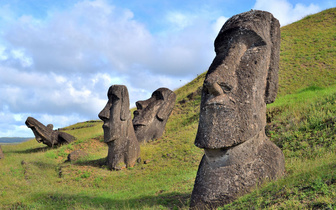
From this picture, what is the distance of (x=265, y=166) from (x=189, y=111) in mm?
16267

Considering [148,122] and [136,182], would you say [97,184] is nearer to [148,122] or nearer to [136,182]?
[136,182]

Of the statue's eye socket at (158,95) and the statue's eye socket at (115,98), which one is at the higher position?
the statue's eye socket at (158,95)

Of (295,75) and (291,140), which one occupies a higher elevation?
(295,75)

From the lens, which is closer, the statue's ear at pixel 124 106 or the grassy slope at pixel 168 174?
the grassy slope at pixel 168 174

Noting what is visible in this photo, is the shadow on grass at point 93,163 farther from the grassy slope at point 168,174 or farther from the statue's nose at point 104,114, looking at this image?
the statue's nose at point 104,114

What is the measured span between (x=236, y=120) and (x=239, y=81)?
2.60ft

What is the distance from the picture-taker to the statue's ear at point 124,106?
13.1m

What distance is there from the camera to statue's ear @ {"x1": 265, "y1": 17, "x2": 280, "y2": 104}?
255 inches

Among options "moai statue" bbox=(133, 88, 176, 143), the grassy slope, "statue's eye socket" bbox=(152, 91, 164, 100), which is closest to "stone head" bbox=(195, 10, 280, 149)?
the grassy slope

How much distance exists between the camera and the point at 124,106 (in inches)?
523

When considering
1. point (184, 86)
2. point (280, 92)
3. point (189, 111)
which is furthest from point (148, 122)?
point (184, 86)

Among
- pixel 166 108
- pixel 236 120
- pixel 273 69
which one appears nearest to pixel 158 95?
pixel 166 108

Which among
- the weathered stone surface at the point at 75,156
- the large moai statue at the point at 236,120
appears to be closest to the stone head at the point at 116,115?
the weathered stone surface at the point at 75,156

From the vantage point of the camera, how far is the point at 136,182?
1069cm
